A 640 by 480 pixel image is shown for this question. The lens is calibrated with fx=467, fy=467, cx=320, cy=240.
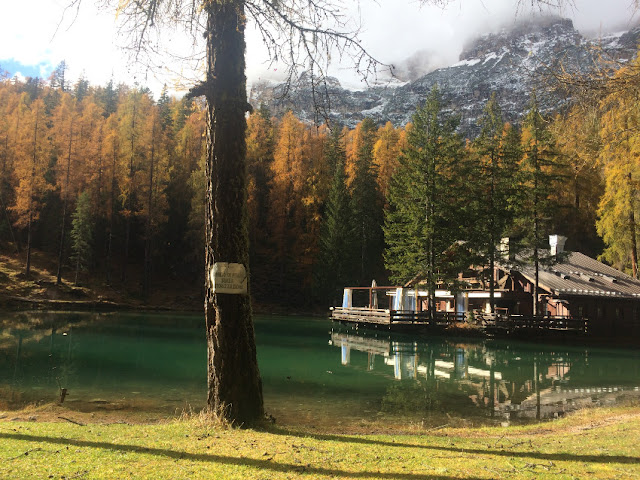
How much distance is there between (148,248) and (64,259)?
7.64 meters

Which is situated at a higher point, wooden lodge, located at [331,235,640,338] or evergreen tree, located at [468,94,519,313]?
evergreen tree, located at [468,94,519,313]

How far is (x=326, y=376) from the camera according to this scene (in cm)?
1459

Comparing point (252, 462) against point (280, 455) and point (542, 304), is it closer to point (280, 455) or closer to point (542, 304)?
point (280, 455)

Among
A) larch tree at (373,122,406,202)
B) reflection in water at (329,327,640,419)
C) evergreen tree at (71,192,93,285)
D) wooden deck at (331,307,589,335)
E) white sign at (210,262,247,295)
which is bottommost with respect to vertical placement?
reflection in water at (329,327,640,419)

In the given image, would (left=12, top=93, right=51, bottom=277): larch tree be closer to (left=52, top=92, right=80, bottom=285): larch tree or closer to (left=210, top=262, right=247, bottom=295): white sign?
(left=52, top=92, right=80, bottom=285): larch tree

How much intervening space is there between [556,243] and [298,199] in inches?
1010

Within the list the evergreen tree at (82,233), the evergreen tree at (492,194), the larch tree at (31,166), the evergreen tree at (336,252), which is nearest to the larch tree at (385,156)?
the evergreen tree at (336,252)

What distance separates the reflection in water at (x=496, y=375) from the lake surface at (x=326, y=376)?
5 centimetres

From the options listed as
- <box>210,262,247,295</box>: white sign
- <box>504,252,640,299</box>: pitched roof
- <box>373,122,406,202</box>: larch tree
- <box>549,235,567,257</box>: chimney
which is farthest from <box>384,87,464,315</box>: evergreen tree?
<box>210,262,247,295</box>: white sign

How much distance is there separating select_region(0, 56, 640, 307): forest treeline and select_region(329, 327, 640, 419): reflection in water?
36.1ft

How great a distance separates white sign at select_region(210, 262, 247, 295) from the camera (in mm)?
5938

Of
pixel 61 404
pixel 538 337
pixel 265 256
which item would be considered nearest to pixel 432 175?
pixel 538 337

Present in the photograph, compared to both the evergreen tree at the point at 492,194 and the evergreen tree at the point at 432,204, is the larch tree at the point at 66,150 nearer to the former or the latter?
the evergreen tree at the point at 432,204

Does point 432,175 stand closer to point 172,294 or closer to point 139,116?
point 172,294
